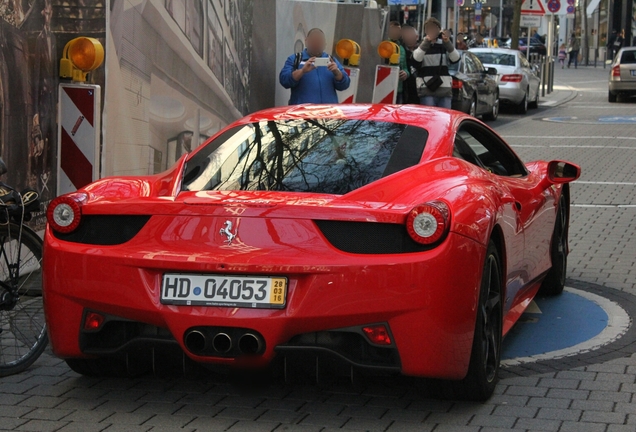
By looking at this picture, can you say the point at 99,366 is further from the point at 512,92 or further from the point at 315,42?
the point at 512,92

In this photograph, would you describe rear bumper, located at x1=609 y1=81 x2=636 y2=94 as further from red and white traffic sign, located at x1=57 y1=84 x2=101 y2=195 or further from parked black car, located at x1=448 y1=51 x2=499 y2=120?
red and white traffic sign, located at x1=57 y1=84 x2=101 y2=195

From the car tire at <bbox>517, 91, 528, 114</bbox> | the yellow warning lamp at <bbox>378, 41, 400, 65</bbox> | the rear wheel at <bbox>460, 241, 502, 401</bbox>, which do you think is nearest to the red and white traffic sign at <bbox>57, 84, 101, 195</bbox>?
the rear wheel at <bbox>460, 241, 502, 401</bbox>

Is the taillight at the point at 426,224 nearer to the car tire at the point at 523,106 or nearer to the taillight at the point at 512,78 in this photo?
the taillight at the point at 512,78

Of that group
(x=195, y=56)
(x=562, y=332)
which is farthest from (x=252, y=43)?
(x=562, y=332)

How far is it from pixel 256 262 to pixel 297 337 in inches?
13.5

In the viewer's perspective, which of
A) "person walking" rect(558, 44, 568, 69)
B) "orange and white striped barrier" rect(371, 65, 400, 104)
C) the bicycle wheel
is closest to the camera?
the bicycle wheel

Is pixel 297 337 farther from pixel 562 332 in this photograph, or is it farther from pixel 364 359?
pixel 562 332

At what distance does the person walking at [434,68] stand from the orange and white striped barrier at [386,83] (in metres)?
0.49

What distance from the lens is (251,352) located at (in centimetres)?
455

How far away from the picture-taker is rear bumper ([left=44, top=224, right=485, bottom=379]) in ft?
14.6

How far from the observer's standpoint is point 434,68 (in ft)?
53.7

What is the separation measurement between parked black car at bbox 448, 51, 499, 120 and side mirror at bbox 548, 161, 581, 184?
51.3 feet

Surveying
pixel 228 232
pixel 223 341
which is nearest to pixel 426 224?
pixel 228 232

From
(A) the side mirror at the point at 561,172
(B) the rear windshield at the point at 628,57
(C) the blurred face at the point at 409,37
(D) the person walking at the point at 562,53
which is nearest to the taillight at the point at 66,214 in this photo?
(A) the side mirror at the point at 561,172
